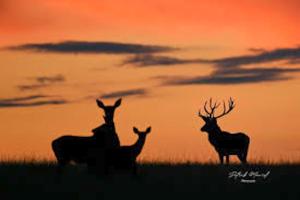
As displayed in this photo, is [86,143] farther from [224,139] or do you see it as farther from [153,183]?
[224,139]

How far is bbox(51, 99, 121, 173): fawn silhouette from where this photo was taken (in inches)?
795

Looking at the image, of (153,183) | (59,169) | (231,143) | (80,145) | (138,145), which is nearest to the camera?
(153,183)

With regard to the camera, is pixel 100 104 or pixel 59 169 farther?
pixel 100 104

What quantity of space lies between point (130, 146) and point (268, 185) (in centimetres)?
359

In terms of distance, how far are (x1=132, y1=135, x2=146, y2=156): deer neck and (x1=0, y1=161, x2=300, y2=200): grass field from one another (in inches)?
22.9

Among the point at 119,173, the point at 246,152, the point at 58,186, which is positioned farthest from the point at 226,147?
the point at 58,186

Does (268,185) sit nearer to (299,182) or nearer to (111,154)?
(299,182)

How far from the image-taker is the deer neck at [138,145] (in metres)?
20.1
